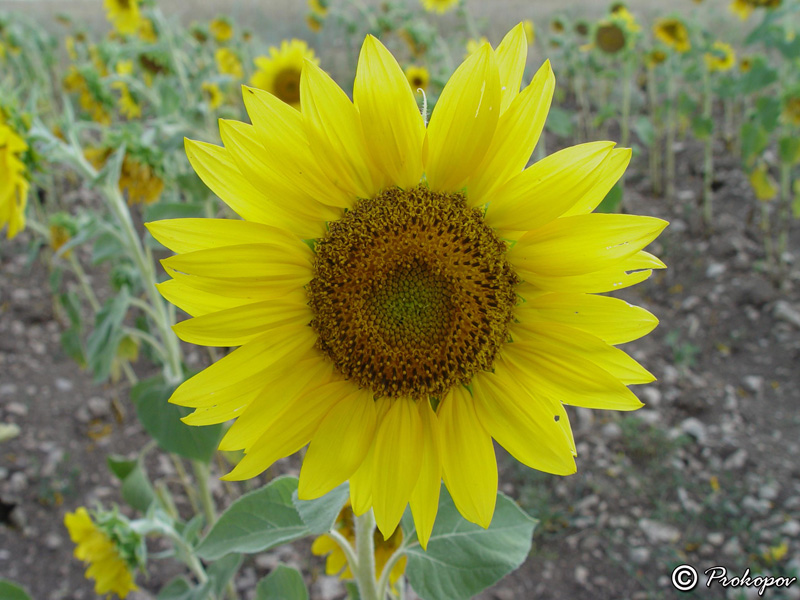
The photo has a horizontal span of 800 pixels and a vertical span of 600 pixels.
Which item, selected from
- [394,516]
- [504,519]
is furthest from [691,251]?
[394,516]

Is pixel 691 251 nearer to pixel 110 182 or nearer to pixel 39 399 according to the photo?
pixel 110 182

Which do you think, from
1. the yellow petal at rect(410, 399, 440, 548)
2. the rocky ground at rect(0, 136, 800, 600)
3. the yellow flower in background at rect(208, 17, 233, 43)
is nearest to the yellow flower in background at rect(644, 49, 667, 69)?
the rocky ground at rect(0, 136, 800, 600)

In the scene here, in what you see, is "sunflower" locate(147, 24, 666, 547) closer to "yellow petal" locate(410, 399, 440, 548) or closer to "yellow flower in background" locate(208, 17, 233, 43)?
"yellow petal" locate(410, 399, 440, 548)

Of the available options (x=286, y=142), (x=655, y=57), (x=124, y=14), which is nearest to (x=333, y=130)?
(x=286, y=142)

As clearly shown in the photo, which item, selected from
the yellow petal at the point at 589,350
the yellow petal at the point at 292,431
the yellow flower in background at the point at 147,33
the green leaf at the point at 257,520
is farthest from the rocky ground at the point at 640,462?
the yellow flower in background at the point at 147,33

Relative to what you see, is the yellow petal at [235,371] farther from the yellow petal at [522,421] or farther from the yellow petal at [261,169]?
the yellow petal at [522,421]
